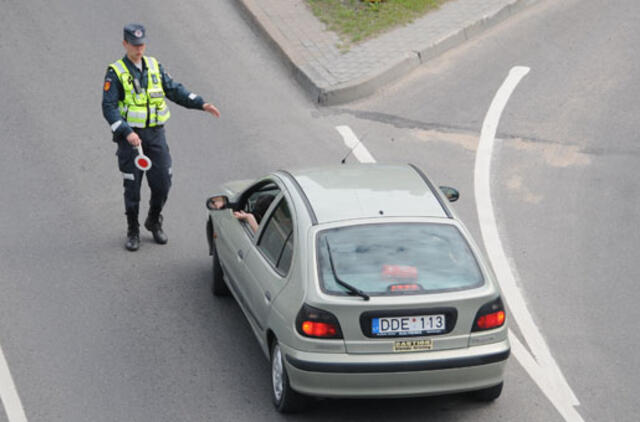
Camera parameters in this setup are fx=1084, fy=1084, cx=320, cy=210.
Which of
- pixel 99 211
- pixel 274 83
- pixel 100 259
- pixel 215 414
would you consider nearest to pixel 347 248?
pixel 215 414

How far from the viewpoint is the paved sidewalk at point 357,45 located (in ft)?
48.0

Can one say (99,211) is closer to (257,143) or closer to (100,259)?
(100,259)

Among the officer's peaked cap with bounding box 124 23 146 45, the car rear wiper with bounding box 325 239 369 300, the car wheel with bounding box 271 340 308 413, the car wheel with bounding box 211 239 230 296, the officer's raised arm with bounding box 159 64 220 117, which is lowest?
the car wheel with bounding box 211 239 230 296

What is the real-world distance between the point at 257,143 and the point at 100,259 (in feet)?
11.1

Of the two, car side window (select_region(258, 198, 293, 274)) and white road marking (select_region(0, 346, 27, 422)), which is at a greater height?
car side window (select_region(258, 198, 293, 274))

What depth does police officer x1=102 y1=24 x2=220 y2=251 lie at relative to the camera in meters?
9.84

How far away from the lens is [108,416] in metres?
7.39

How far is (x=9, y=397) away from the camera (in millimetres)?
7656

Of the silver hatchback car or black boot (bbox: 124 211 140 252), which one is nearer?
the silver hatchback car

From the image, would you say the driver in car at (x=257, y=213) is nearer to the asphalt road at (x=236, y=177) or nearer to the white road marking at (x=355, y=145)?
the asphalt road at (x=236, y=177)

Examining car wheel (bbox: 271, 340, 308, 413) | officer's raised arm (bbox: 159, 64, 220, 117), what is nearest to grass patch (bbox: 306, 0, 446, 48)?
officer's raised arm (bbox: 159, 64, 220, 117)

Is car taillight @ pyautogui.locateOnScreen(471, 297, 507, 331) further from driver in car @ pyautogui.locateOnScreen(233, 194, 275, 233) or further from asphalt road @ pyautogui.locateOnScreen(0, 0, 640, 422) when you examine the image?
driver in car @ pyautogui.locateOnScreen(233, 194, 275, 233)

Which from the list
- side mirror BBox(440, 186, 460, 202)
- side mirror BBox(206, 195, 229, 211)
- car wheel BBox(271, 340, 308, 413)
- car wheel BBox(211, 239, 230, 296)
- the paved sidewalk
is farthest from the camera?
the paved sidewalk

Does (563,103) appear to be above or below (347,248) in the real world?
below
